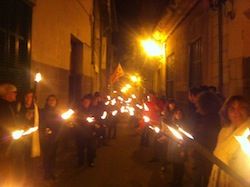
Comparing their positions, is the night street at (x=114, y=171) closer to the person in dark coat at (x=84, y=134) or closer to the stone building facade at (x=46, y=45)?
the person in dark coat at (x=84, y=134)

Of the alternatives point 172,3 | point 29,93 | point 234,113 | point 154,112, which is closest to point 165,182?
point 154,112

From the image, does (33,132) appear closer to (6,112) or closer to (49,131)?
(49,131)

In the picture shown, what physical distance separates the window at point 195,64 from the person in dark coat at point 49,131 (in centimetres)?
396

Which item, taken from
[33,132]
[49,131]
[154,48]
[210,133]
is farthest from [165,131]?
[154,48]

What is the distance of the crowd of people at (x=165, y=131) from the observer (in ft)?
12.9

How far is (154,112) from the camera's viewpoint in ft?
33.8

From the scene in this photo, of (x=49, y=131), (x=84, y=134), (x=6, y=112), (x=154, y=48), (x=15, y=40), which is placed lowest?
(x=84, y=134)

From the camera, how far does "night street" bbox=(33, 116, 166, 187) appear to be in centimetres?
784

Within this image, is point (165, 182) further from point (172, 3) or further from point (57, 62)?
point (172, 3)

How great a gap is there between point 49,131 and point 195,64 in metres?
4.79

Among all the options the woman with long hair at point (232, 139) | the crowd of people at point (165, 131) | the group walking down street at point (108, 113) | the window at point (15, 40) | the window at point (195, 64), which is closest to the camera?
the woman with long hair at point (232, 139)

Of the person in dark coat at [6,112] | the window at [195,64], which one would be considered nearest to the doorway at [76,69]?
the window at [195,64]

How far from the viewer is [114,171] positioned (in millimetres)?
8844

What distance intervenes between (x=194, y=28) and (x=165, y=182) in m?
4.59
